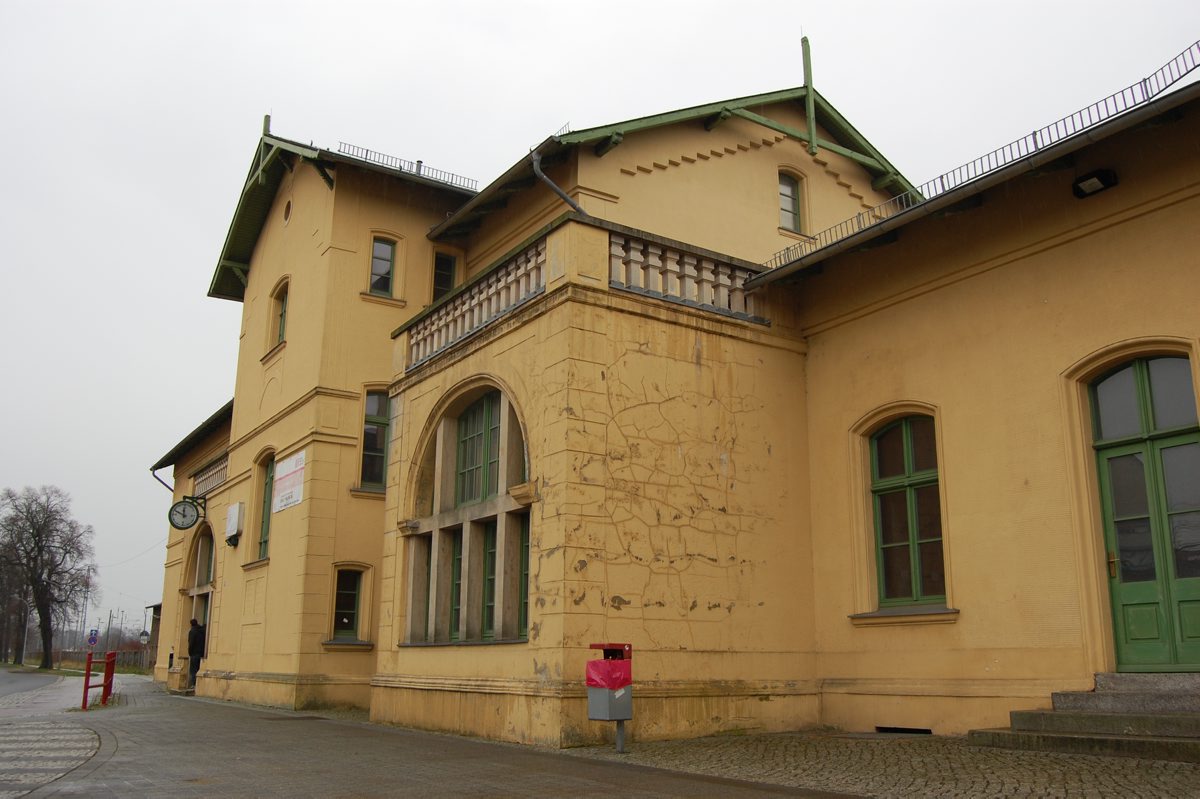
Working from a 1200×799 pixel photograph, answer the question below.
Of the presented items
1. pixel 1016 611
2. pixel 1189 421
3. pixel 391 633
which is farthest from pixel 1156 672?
pixel 391 633

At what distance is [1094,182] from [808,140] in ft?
25.3

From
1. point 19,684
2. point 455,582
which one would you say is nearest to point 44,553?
point 19,684

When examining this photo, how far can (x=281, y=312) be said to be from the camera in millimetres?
22344

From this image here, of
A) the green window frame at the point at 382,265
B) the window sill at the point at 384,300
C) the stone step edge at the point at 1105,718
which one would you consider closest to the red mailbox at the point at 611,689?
the stone step edge at the point at 1105,718

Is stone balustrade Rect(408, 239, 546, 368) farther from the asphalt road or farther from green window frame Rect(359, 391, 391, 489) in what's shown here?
the asphalt road

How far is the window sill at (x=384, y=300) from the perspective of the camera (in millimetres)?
19156

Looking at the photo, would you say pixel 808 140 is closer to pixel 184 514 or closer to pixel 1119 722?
pixel 1119 722

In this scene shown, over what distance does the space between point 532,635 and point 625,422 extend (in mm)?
2469

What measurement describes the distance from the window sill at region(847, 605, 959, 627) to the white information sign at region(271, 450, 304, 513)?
1054 centimetres

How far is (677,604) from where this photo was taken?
36.5 feet

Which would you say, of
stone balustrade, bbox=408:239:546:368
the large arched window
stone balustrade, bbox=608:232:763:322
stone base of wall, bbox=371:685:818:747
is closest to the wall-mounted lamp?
stone balustrade, bbox=608:232:763:322

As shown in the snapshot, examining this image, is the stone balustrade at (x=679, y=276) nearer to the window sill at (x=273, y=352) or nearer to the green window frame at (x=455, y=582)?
the green window frame at (x=455, y=582)

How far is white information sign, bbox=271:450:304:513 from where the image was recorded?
18531mm

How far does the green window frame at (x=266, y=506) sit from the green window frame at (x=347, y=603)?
3023mm
